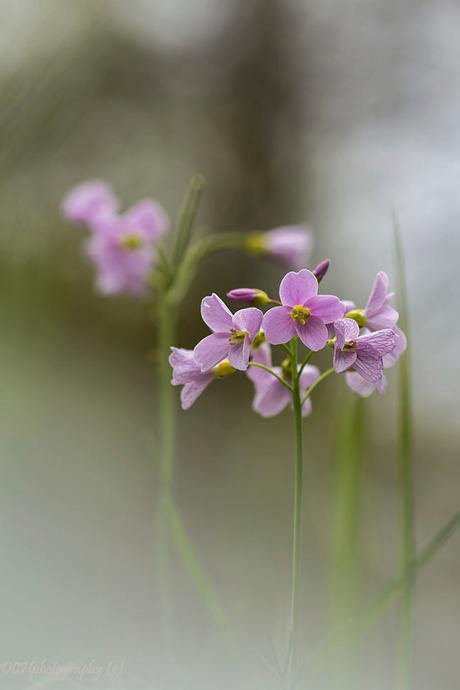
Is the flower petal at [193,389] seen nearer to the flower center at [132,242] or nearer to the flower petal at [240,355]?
the flower petal at [240,355]

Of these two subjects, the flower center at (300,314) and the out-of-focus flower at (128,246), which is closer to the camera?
the flower center at (300,314)

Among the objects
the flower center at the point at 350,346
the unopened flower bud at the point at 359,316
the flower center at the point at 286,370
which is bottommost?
the flower center at the point at 286,370

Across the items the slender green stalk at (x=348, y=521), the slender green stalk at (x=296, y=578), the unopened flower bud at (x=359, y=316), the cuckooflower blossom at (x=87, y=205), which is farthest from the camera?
the cuckooflower blossom at (x=87, y=205)

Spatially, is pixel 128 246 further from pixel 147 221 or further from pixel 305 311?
pixel 305 311

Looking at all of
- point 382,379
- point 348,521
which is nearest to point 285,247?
point 348,521

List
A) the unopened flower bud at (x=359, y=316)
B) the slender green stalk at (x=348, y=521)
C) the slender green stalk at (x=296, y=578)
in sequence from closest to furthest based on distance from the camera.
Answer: the slender green stalk at (x=296, y=578)
the unopened flower bud at (x=359, y=316)
the slender green stalk at (x=348, y=521)

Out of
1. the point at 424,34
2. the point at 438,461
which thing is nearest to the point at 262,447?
the point at 438,461

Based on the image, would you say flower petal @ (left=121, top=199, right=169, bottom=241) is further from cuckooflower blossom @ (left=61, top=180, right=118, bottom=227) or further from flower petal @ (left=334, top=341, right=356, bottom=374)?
flower petal @ (left=334, top=341, right=356, bottom=374)

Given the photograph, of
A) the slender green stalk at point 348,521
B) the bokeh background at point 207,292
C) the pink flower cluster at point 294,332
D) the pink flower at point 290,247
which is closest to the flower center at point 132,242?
the bokeh background at point 207,292
